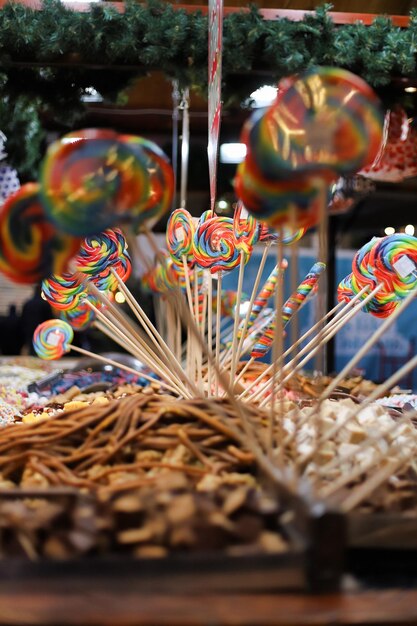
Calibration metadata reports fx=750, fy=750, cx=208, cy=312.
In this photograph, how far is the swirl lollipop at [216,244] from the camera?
2.79 m

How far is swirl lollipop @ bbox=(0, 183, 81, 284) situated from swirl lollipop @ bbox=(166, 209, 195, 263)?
1.49 meters

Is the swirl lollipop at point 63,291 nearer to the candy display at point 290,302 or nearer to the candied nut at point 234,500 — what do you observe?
the candy display at point 290,302

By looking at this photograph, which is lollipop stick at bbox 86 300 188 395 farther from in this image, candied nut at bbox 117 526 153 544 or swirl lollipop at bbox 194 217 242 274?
candied nut at bbox 117 526 153 544

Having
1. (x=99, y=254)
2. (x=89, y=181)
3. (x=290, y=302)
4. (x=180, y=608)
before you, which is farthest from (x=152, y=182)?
(x=290, y=302)

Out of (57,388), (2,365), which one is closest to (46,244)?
(57,388)

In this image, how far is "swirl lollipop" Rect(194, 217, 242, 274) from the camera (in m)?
2.79

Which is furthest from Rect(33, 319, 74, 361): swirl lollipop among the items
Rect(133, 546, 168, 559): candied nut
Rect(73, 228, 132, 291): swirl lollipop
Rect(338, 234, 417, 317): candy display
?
Rect(133, 546, 168, 559): candied nut

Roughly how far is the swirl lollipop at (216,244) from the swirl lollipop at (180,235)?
6cm

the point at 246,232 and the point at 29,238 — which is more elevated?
the point at 246,232

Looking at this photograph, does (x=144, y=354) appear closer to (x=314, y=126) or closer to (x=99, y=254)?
(x=99, y=254)

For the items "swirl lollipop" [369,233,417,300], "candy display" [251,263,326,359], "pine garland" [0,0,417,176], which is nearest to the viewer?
"swirl lollipop" [369,233,417,300]

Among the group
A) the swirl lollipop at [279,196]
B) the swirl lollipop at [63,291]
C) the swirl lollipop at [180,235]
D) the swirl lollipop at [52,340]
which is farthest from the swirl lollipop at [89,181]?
the swirl lollipop at [52,340]

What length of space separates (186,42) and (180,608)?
262cm

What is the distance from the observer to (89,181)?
4.38ft
